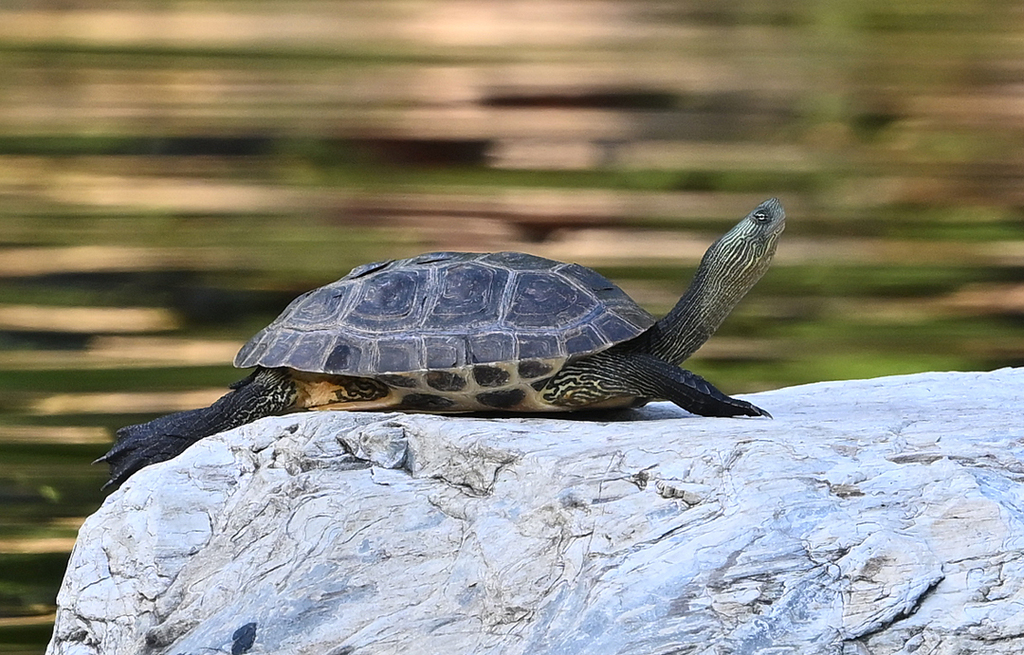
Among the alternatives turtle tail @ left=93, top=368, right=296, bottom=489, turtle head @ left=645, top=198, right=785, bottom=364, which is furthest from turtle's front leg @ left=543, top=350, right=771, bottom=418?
turtle tail @ left=93, top=368, right=296, bottom=489

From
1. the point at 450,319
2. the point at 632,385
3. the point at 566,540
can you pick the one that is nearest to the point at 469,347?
the point at 450,319

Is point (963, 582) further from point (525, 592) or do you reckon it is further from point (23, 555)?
point (23, 555)

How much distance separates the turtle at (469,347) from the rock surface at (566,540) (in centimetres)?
9

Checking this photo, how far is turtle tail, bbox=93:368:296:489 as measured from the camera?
1610 mm

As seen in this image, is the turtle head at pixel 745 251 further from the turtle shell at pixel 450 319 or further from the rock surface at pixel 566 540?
the rock surface at pixel 566 540

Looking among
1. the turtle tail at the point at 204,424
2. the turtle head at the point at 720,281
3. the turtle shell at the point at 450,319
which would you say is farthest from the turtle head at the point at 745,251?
the turtle tail at the point at 204,424

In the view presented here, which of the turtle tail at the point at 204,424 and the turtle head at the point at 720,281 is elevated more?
the turtle head at the point at 720,281

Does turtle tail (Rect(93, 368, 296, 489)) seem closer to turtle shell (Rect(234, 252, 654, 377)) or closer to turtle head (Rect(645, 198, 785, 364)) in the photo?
turtle shell (Rect(234, 252, 654, 377))

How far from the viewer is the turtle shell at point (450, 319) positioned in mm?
1462

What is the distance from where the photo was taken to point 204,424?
64.1 inches

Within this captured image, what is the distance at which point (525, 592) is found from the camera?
1.12 m

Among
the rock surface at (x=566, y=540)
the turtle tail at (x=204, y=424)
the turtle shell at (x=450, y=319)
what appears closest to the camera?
the rock surface at (x=566, y=540)

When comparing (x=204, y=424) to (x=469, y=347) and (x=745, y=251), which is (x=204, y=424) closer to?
(x=469, y=347)

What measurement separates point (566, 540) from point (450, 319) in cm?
43
